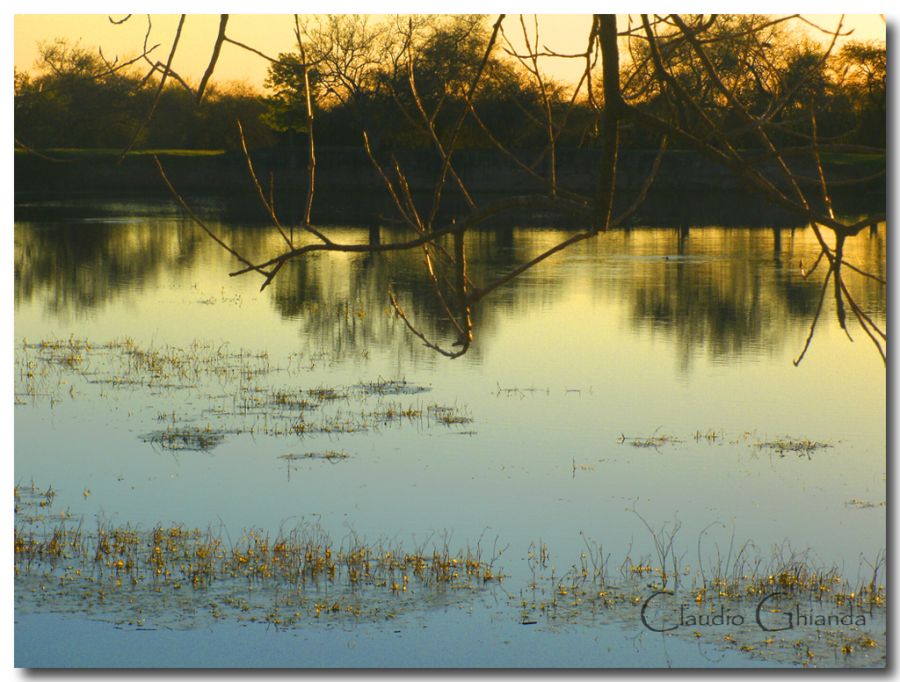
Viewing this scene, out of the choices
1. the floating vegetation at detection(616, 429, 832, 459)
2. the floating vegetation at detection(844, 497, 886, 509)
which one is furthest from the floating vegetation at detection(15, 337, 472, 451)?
the floating vegetation at detection(844, 497, 886, 509)

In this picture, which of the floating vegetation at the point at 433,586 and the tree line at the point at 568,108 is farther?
the floating vegetation at the point at 433,586

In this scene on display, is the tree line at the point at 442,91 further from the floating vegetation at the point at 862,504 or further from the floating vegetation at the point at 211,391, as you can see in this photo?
the floating vegetation at the point at 862,504

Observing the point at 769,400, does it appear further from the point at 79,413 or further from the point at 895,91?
the point at 895,91

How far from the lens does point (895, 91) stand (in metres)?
5.35

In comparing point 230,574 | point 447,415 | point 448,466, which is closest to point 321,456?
point 448,466

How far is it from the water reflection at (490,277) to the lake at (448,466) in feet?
0.50

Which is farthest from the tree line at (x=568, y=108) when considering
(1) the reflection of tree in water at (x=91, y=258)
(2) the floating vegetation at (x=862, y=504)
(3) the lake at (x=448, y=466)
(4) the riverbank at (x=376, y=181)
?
(4) the riverbank at (x=376, y=181)

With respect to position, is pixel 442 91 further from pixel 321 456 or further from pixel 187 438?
pixel 187 438

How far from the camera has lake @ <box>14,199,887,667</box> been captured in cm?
671

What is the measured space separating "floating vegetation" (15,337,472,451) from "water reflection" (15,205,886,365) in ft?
7.98

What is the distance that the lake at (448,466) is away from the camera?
22.0 feet

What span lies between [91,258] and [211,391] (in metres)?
13.5

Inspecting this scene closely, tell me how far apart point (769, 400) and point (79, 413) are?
6744 mm

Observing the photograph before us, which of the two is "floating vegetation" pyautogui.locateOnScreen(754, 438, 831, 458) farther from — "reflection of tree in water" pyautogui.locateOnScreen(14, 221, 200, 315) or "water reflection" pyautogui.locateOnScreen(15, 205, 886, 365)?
"reflection of tree in water" pyautogui.locateOnScreen(14, 221, 200, 315)
